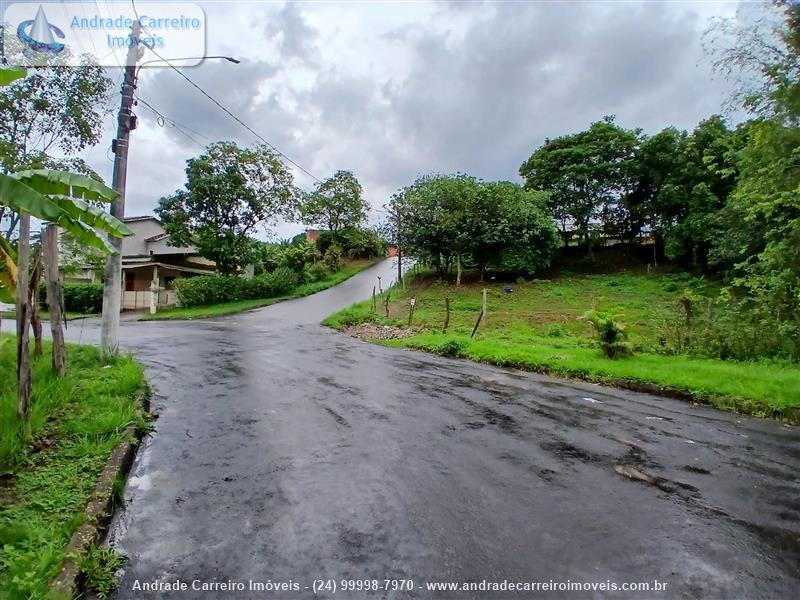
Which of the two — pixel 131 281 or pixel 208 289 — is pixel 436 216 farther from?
pixel 131 281

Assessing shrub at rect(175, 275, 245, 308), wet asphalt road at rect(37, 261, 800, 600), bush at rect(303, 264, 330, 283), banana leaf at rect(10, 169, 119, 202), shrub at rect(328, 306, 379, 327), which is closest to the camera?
wet asphalt road at rect(37, 261, 800, 600)

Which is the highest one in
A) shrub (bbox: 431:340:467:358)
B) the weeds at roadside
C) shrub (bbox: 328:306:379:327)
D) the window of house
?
the window of house

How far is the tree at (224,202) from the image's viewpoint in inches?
1022

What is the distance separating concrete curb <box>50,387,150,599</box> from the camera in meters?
2.65

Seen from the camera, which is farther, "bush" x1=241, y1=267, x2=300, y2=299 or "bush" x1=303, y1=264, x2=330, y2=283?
"bush" x1=303, y1=264, x2=330, y2=283

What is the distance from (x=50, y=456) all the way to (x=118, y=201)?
223 inches

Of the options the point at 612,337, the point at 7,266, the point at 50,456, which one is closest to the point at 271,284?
the point at 612,337

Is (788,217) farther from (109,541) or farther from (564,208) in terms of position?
(564,208)

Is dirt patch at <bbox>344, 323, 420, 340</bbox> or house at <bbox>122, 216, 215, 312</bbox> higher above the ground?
house at <bbox>122, 216, 215, 312</bbox>

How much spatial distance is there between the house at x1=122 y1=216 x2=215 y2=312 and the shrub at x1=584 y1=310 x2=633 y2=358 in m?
22.9

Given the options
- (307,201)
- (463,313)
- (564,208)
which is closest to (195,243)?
(307,201)

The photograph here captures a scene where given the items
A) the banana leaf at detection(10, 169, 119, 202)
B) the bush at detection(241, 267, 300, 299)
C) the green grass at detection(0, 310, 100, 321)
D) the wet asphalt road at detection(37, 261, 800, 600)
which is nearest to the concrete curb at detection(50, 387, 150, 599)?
the wet asphalt road at detection(37, 261, 800, 600)

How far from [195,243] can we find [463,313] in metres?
17.1

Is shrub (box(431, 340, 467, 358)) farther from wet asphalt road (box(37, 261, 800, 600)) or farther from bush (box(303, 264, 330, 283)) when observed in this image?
bush (box(303, 264, 330, 283))
